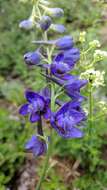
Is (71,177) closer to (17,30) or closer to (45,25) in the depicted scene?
(45,25)

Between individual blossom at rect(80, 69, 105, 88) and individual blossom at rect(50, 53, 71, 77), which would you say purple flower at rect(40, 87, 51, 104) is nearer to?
individual blossom at rect(50, 53, 71, 77)

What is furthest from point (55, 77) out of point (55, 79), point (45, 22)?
point (45, 22)

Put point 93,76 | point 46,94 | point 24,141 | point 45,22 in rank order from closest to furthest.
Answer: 1. point 45,22
2. point 46,94
3. point 93,76
4. point 24,141

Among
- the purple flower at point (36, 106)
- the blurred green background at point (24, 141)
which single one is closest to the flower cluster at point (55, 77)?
the purple flower at point (36, 106)

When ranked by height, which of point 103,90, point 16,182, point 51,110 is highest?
point 51,110

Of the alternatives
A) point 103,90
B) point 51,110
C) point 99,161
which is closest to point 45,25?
point 51,110

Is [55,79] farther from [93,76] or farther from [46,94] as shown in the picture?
[93,76]
